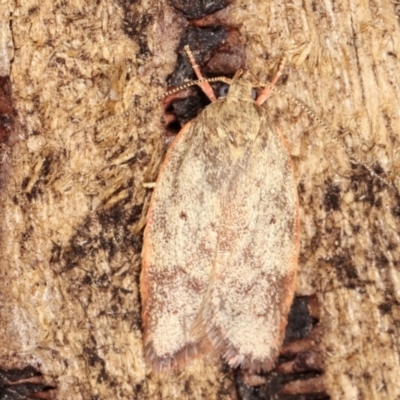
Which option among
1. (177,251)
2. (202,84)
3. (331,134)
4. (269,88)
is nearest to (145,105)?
(202,84)

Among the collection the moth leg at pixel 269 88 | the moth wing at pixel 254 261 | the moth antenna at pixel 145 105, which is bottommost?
the moth wing at pixel 254 261

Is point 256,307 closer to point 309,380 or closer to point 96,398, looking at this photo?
point 309,380

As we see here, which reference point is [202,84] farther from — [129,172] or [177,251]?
[177,251]

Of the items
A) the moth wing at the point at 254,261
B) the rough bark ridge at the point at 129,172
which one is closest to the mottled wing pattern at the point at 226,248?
the moth wing at the point at 254,261

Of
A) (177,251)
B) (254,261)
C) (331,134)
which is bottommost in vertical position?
(254,261)

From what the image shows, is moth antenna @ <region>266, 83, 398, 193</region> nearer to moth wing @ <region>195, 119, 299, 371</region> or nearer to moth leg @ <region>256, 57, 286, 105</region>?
moth leg @ <region>256, 57, 286, 105</region>

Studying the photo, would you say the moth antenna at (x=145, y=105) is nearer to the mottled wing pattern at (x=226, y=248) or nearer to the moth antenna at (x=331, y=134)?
the mottled wing pattern at (x=226, y=248)
